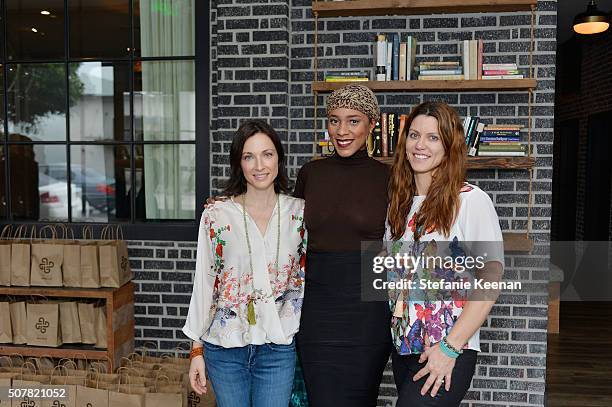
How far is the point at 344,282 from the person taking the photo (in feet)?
6.23

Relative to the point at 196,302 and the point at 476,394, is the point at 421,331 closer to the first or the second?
the point at 196,302

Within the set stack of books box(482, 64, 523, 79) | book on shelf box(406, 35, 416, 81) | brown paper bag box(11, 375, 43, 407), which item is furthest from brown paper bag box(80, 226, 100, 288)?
stack of books box(482, 64, 523, 79)

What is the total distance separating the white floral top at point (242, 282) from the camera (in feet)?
5.96

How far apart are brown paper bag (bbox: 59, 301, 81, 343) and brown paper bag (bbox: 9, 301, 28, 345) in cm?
22

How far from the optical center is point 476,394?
3273 mm

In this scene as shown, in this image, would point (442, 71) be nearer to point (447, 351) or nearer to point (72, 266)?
point (447, 351)

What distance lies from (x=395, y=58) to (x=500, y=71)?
56cm

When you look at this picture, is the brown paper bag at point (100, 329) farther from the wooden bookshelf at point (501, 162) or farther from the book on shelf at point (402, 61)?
the book on shelf at point (402, 61)

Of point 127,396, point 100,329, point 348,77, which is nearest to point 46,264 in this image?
point 100,329

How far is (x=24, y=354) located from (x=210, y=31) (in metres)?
2.19

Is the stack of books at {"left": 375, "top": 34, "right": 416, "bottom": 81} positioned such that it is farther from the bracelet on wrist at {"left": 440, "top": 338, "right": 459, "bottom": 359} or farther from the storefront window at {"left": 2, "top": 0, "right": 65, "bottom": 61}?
the storefront window at {"left": 2, "top": 0, "right": 65, "bottom": 61}

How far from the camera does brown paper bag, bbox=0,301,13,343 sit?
3303 millimetres

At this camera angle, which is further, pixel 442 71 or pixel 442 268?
pixel 442 71

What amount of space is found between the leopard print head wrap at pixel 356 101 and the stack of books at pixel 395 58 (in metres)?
1.13
